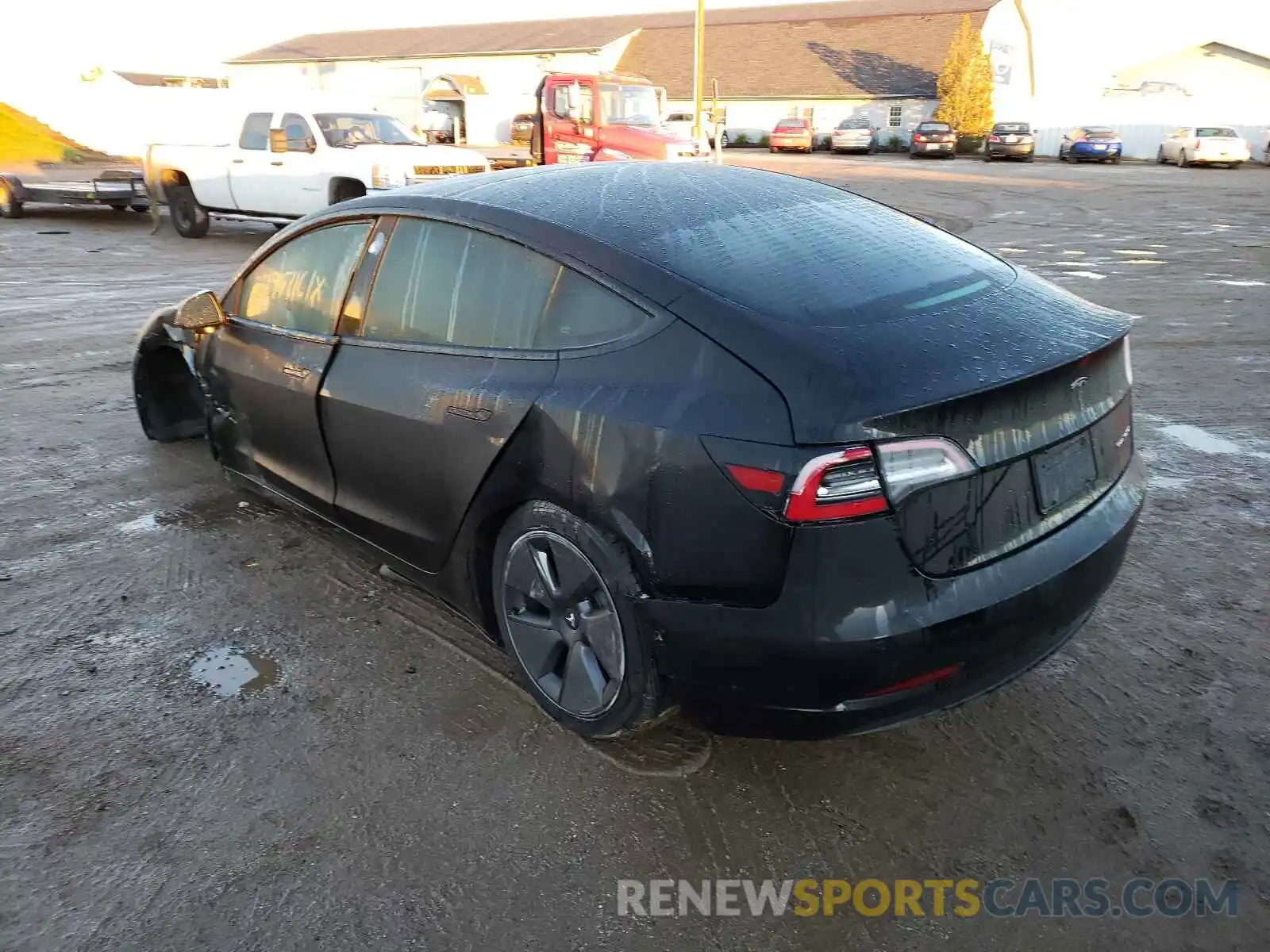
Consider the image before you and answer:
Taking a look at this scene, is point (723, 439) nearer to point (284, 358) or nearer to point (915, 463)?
point (915, 463)

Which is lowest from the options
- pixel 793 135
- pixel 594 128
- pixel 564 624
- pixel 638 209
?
pixel 564 624

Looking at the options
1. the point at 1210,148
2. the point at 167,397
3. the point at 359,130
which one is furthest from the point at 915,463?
the point at 1210,148

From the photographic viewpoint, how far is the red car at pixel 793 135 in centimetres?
4350

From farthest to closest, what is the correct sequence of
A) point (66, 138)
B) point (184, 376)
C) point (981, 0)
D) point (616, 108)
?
point (981, 0)
point (66, 138)
point (616, 108)
point (184, 376)

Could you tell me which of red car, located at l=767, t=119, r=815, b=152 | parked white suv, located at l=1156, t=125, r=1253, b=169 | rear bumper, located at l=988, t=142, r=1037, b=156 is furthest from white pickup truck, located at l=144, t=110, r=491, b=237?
red car, located at l=767, t=119, r=815, b=152

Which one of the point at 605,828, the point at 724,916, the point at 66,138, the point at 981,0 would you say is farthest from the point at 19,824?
the point at 981,0

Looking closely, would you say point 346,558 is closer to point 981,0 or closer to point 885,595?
point 885,595

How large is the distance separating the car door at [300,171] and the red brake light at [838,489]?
41.8ft

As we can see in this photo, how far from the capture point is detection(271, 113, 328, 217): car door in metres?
13.5

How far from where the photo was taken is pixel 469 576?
3.06m

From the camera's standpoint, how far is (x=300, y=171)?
13625 millimetres

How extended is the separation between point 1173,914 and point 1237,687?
1.12 m

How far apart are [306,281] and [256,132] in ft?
40.2

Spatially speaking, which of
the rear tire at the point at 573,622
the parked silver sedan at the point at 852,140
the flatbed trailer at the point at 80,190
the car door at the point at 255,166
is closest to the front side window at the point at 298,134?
the car door at the point at 255,166
